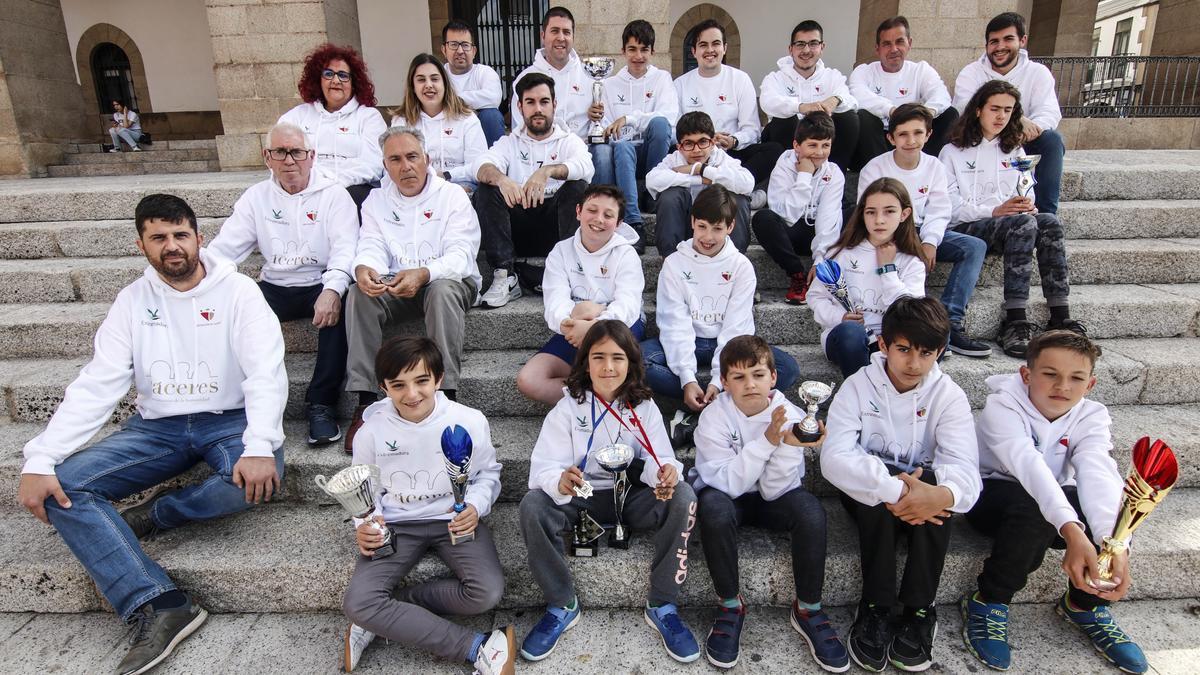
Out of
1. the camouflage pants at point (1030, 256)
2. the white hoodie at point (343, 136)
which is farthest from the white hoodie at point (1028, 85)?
the white hoodie at point (343, 136)

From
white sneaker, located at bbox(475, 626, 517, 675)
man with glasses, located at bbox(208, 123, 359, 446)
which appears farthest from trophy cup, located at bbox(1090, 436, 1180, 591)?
man with glasses, located at bbox(208, 123, 359, 446)

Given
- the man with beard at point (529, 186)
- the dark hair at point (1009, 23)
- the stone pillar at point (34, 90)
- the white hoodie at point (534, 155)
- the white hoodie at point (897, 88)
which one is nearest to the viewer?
the man with beard at point (529, 186)

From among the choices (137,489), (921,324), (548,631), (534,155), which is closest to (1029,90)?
(921,324)

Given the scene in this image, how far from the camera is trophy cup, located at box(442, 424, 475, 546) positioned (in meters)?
2.13

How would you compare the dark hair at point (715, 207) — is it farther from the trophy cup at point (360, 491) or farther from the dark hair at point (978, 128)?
the trophy cup at point (360, 491)

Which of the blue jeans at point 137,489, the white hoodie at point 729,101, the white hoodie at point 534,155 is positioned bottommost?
the blue jeans at point 137,489

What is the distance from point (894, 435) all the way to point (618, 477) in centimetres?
109

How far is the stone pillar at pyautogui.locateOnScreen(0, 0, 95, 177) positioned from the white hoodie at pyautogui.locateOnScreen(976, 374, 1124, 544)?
10683 millimetres

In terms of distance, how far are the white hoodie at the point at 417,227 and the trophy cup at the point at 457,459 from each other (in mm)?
1391

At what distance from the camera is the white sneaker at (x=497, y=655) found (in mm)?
2104

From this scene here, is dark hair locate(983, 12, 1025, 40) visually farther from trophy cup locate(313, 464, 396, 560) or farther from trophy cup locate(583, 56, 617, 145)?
trophy cup locate(313, 464, 396, 560)

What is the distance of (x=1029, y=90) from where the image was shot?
4.27 metres

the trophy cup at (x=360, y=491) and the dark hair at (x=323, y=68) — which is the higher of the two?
the dark hair at (x=323, y=68)

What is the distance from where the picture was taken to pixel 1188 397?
3.20 m
